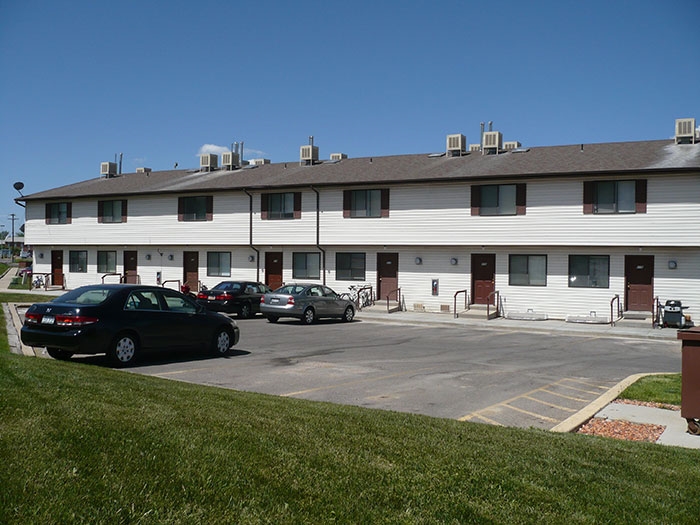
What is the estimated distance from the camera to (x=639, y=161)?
89.5ft

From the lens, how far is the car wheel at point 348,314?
2684 centimetres

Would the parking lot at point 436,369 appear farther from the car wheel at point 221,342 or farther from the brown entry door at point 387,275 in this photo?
the brown entry door at point 387,275

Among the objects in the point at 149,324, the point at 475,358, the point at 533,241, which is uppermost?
the point at 533,241

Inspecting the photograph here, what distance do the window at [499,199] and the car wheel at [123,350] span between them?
19506 millimetres

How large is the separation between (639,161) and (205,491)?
87.7 feet

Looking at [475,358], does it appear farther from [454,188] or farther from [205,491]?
[454,188]

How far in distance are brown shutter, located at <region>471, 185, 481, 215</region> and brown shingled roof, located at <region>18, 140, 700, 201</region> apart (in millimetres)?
674

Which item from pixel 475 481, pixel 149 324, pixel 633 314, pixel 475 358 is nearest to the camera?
pixel 475 481

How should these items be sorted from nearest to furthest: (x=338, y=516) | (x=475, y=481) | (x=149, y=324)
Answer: (x=338, y=516)
(x=475, y=481)
(x=149, y=324)

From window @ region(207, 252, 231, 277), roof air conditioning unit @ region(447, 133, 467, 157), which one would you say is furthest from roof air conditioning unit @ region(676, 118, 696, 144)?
window @ region(207, 252, 231, 277)

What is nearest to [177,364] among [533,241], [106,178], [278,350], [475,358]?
[278,350]

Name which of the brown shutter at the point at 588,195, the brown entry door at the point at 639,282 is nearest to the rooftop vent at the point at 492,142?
the brown shutter at the point at 588,195

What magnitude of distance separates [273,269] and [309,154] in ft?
26.1

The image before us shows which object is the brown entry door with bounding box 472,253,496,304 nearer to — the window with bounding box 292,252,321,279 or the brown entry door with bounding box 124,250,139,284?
the window with bounding box 292,252,321,279
